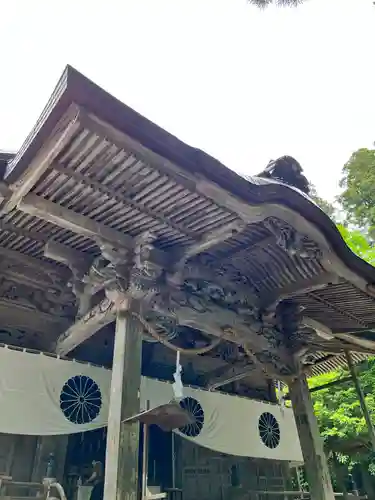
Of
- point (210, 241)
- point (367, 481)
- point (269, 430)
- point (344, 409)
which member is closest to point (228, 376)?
point (269, 430)

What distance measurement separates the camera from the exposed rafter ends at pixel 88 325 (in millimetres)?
4320

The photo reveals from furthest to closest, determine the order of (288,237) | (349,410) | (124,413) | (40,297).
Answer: (349,410)
(40,297)
(288,237)
(124,413)

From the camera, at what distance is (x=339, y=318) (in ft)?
20.7

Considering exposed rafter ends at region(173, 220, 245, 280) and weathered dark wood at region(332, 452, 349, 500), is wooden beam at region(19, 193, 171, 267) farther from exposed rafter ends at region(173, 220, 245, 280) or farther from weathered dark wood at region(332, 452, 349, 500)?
weathered dark wood at region(332, 452, 349, 500)

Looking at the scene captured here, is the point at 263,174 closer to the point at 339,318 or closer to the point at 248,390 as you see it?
the point at 339,318

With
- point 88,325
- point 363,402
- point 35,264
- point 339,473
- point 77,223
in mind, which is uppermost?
point 35,264

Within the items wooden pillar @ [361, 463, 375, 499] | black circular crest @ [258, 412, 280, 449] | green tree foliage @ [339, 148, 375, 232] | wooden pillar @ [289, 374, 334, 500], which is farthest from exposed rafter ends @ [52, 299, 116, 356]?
green tree foliage @ [339, 148, 375, 232]

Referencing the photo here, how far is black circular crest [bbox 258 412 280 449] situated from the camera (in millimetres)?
6902

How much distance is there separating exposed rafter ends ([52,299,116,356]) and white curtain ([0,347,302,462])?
234 mm

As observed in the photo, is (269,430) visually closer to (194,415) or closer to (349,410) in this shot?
(194,415)

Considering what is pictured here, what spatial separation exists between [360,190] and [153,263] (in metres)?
16.1

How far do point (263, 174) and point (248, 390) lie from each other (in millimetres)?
4857

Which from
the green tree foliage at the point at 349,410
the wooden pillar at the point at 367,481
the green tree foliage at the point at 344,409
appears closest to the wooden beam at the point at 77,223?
the green tree foliage at the point at 349,410

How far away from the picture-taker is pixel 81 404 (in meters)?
5.06
